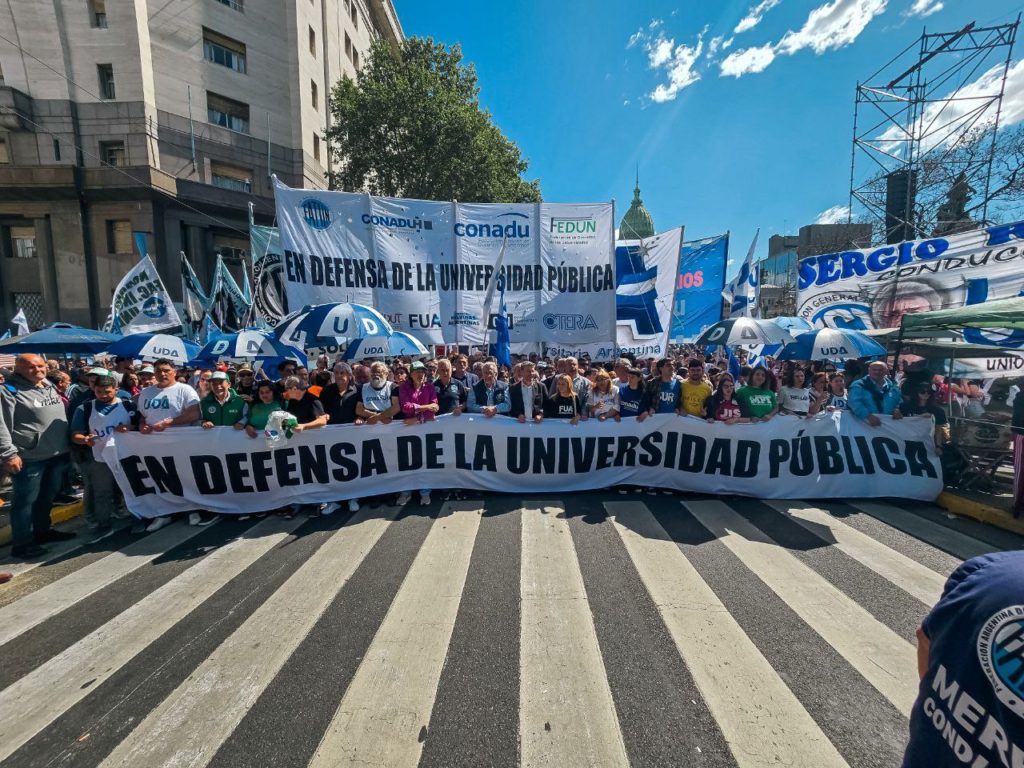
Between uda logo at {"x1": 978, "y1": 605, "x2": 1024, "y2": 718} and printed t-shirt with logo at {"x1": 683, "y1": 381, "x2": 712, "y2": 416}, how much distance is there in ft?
17.0

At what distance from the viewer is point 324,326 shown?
5.88 meters

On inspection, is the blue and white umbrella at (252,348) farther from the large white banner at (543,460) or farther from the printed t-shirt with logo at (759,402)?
the printed t-shirt with logo at (759,402)

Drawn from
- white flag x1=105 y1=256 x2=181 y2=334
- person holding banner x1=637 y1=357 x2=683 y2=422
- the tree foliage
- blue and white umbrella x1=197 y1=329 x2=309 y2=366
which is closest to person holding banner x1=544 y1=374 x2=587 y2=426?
person holding banner x1=637 y1=357 x2=683 y2=422

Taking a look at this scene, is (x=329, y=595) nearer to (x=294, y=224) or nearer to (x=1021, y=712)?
(x=1021, y=712)

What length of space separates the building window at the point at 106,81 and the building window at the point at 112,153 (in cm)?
240

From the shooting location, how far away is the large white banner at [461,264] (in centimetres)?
718

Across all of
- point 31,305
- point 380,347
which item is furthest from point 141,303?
point 31,305

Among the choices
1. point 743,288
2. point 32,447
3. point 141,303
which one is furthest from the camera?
point 743,288

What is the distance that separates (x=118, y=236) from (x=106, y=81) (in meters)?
8.13

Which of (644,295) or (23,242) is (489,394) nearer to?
(644,295)

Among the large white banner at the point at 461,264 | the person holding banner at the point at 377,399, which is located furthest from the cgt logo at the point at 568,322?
the person holding banner at the point at 377,399

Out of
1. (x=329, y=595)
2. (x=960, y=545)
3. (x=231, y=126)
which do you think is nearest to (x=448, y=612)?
(x=329, y=595)

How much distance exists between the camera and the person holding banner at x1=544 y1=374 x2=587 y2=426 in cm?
586

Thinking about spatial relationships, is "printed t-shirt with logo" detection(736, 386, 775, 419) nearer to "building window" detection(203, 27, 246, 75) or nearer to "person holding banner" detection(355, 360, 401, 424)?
"person holding banner" detection(355, 360, 401, 424)
